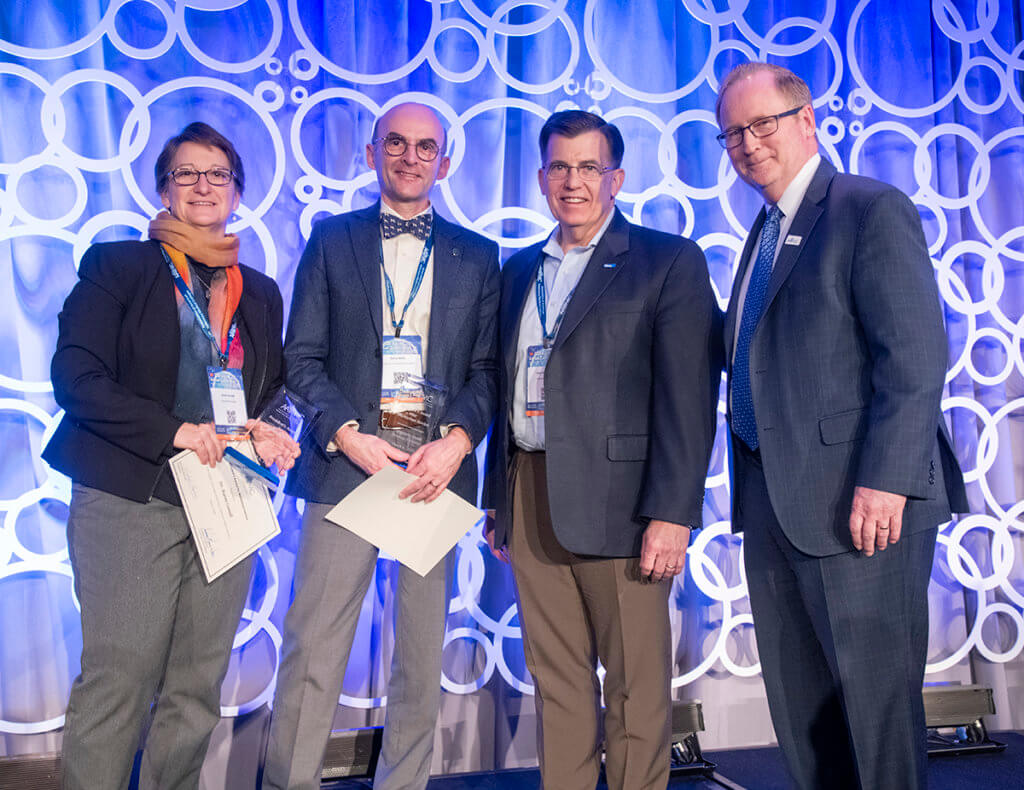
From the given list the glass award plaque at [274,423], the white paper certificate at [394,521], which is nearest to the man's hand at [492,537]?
the white paper certificate at [394,521]

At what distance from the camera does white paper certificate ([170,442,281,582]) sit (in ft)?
6.19

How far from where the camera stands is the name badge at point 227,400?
195 cm

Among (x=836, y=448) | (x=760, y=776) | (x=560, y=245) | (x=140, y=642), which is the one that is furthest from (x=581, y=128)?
(x=760, y=776)

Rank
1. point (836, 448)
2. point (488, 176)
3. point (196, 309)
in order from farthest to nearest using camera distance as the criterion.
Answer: point (488, 176) < point (196, 309) < point (836, 448)

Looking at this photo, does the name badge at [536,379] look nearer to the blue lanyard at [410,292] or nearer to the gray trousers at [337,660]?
the blue lanyard at [410,292]

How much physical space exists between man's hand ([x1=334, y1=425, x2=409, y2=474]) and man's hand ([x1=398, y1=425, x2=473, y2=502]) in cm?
7

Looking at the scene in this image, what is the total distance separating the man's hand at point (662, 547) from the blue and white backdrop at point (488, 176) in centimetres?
105

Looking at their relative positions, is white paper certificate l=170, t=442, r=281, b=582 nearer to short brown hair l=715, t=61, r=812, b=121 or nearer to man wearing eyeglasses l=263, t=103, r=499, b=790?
man wearing eyeglasses l=263, t=103, r=499, b=790

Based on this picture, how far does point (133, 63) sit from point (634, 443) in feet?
6.78

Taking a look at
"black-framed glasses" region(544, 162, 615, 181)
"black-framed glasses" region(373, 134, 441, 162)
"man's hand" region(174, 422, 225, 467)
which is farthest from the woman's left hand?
"black-framed glasses" region(544, 162, 615, 181)

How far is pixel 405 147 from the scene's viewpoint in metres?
2.19

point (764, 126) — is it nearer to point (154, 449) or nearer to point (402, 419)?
point (402, 419)

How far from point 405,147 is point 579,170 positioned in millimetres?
479

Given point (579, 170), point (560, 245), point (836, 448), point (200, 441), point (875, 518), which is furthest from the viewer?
point (560, 245)
